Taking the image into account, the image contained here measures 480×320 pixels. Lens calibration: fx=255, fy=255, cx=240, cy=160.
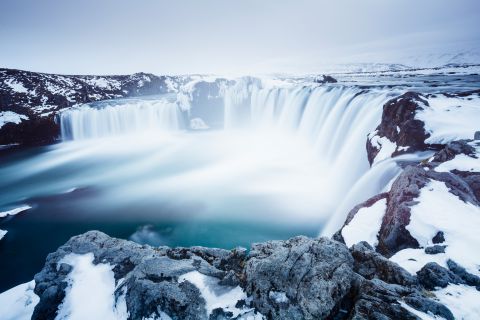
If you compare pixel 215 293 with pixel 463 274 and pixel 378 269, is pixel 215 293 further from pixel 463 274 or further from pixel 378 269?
pixel 463 274

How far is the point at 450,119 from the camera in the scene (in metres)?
11.7

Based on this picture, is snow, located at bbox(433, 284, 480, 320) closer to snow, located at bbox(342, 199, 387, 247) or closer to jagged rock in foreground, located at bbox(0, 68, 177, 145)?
snow, located at bbox(342, 199, 387, 247)

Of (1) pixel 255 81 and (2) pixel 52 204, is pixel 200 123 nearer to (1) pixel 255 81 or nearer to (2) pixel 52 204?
(1) pixel 255 81

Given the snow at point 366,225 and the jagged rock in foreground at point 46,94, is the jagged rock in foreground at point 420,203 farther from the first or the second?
the jagged rock in foreground at point 46,94

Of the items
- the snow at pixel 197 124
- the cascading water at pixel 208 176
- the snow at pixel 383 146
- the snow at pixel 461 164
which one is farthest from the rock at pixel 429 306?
the snow at pixel 197 124

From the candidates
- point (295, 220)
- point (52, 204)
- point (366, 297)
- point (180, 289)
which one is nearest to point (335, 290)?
point (366, 297)

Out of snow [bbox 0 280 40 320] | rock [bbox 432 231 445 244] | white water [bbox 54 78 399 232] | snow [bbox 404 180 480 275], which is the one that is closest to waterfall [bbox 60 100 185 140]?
white water [bbox 54 78 399 232]

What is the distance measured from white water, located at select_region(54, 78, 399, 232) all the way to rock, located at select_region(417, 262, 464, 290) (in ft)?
20.9

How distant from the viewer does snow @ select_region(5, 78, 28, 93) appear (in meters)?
47.2

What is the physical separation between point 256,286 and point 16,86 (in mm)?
63556

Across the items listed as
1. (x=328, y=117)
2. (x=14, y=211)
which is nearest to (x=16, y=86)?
(x=14, y=211)

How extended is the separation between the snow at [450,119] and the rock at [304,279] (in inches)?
370

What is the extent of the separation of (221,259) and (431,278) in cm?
389

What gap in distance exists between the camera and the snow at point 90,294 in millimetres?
5004
